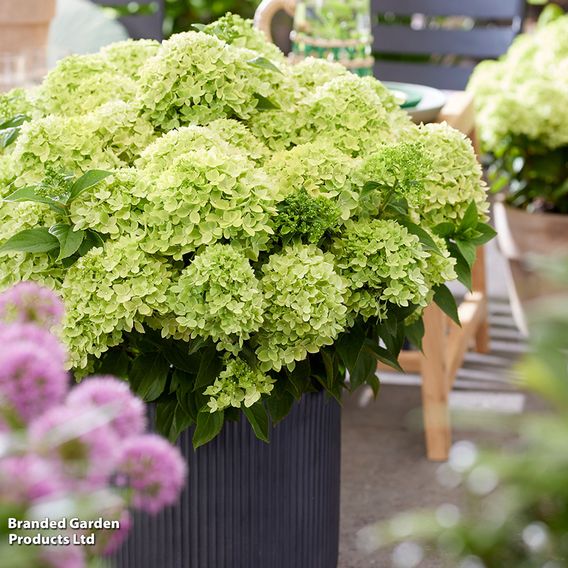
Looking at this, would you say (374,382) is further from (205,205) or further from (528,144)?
(528,144)

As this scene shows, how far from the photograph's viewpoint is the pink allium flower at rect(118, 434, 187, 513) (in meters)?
0.48

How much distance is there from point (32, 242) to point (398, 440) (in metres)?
1.40

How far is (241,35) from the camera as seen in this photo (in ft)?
5.17

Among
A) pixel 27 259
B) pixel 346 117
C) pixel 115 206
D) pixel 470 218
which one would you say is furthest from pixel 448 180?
pixel 27 259

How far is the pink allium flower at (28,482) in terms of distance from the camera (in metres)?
0.41

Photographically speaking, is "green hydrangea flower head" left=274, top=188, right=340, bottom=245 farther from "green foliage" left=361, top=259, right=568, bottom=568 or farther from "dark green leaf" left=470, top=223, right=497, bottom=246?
"green foliage" left=361, top=259, right=568, bottom=568

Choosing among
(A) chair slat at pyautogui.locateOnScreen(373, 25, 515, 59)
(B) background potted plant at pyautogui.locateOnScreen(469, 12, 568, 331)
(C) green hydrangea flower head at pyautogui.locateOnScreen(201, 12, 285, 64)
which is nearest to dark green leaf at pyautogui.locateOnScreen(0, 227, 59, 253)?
(C) green hydrangea flower head at pyautogui.locateOnScreen(201, 12, 285, 64)

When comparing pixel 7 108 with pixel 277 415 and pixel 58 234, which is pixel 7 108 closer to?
pixel 58 234

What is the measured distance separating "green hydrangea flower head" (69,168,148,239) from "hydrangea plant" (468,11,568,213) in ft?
5.50

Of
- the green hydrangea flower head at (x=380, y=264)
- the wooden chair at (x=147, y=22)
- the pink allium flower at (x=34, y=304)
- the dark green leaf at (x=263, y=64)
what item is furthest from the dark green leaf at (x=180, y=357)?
the wooden chair at (x=147, y=22)

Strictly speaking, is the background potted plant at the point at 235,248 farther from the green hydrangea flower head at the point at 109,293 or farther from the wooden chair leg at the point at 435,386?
the wooden chair leg at the point at 435,386

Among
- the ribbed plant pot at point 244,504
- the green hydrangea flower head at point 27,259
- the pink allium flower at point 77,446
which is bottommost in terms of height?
the ribbed plant pot at point 244,504

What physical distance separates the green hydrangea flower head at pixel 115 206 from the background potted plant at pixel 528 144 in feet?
5.37

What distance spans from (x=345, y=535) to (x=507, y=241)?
115cm
